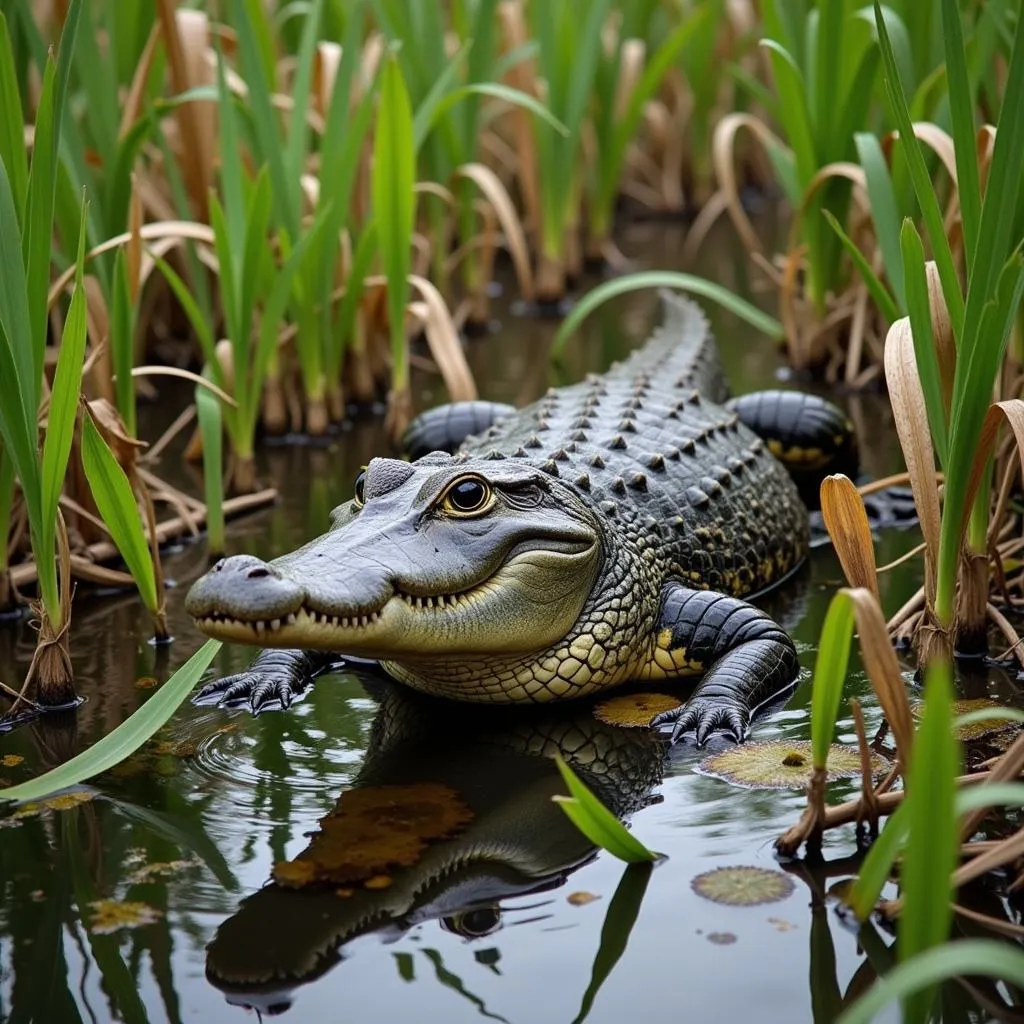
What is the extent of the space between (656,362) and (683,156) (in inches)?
283

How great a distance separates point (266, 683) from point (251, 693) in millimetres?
62

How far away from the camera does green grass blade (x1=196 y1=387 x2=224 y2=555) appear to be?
5.52 meters

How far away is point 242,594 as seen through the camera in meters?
3.55

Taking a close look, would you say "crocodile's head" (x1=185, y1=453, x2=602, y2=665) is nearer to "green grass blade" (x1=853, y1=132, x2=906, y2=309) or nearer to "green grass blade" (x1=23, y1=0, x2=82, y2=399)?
"green grass blade" (x1=23, y1=0, x2=82, y2=399)

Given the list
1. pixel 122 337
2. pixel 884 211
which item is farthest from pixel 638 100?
pixel 122 337

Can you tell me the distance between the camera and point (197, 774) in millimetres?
4137

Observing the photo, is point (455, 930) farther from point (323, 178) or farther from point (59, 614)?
point (323, 178)

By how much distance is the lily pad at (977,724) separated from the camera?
13.8 ft

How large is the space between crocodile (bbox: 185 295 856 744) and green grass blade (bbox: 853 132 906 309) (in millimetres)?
944

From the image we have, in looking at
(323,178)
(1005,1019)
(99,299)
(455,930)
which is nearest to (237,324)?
(99,299)

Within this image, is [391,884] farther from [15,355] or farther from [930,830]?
[15,355]

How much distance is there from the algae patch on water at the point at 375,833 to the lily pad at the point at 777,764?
785mm

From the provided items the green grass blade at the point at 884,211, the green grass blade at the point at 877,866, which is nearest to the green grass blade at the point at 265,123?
the green grass blade at the point at 884,211

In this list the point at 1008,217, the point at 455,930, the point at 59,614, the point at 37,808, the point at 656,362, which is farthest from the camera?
the point at 656,362
